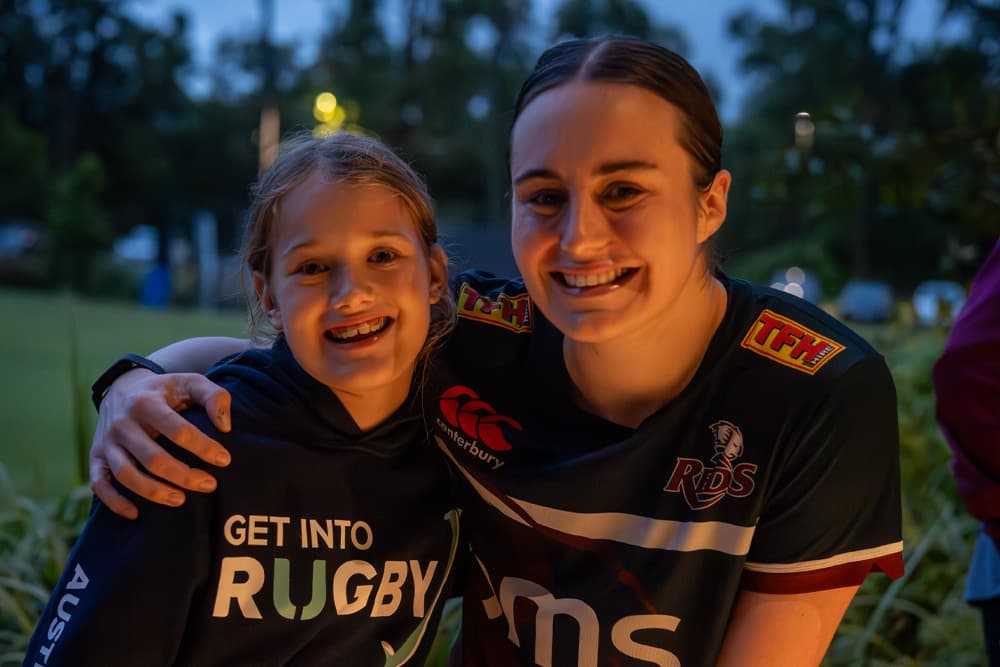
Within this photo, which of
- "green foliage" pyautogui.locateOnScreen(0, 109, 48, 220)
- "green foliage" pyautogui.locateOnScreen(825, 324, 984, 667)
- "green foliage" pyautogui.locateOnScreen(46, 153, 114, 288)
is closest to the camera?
"green foliage" pyautogui.locateOnScreen(825, 324, 984, 667)

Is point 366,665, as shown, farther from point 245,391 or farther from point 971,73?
point 971,73

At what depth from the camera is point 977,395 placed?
144 centimetres

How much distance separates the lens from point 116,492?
1430mm

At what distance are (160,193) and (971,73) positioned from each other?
2515 centimetres

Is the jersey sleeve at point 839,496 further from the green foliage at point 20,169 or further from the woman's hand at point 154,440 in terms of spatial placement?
the green foliage at point 20,169

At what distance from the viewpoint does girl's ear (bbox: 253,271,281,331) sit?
169cm

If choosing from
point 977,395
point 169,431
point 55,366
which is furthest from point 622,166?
point 55,366

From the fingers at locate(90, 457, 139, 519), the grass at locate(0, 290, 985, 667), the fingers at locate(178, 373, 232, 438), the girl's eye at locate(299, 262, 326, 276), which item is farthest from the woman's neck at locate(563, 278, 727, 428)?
the grass at locate(0, 290, 985, 667)

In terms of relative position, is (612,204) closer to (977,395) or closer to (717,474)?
(717,474)

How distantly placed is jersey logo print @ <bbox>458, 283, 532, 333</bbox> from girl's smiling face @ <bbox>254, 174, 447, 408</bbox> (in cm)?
13

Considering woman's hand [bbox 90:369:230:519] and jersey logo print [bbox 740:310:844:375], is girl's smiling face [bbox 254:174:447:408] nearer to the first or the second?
woman's hand [bbox 90:369:230:519]

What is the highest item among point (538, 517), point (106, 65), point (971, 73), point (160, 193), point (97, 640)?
point (971, 73)

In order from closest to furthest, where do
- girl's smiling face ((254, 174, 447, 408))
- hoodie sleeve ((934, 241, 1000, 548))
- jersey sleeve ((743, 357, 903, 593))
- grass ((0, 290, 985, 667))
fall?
jersey sleeve ((743, 357, 903, 593))
hoodie sleeve ((934, 241, 1000, 548))
girl's smiling face ((254, 174, 447, 408))
grass ((0, 290, 985, 667))

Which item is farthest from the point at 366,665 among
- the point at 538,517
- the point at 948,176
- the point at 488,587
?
the point at 948,176
